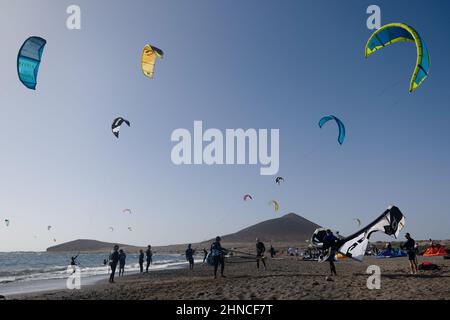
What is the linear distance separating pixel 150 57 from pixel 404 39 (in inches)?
470

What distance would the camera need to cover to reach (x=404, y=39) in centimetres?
1320

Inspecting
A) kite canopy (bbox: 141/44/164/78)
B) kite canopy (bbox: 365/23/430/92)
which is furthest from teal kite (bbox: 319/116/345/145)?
kite canopy (bbox: 141/44/164/78)

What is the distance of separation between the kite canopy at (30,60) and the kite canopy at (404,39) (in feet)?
42.5

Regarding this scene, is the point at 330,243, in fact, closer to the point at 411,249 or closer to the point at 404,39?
the point at 411,249

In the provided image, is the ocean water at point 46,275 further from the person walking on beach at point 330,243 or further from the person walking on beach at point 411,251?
the person walking on beach at point 411,251

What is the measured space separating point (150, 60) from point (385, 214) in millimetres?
13378

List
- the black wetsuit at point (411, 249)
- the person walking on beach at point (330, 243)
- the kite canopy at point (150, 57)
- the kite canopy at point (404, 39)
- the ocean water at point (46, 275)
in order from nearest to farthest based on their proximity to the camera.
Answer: the kite canopy at point (404, 39), the person walking on beach at point (330, 243), the black wetsuit at point (411, 249), the ocean water at point (46, 275), the kite canopy at point (150, 57)

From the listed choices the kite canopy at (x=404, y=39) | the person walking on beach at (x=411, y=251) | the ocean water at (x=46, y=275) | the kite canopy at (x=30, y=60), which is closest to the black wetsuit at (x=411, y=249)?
the person walking on beach at (x=411, y=251)

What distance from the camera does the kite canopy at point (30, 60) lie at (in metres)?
12.2

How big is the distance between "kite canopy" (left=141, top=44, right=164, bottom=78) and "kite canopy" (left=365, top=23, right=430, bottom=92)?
10.1 m

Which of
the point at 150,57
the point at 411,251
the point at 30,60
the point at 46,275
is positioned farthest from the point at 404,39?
the point at 46,275

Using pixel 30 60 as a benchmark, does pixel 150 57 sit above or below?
above
